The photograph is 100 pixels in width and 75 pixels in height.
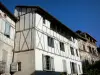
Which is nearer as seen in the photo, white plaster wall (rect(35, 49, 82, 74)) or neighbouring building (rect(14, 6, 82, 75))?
white plaster wall (rect(35, 49, 82, 74))

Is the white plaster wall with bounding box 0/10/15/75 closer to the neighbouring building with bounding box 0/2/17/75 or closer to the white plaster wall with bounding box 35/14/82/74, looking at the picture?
the neighbouring building with bounding box 0/2/17/75

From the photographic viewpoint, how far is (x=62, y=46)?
19.4 m

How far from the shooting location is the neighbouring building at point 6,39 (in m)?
12.7

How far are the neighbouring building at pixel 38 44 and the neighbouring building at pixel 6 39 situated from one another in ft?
2.73

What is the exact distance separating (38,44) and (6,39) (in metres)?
3.30

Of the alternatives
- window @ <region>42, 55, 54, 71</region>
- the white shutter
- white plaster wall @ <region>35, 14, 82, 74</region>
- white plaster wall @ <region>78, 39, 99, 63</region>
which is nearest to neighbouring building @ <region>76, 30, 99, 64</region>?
white plaster wall @ <region>78, 39, 99, 63</region>

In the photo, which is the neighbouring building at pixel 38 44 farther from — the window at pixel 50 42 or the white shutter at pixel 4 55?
the white shutter at pixel 4 55

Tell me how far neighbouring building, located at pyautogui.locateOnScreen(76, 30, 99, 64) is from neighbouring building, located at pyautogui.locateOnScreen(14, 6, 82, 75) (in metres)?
8.81

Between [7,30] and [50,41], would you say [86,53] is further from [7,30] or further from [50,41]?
[7,30]

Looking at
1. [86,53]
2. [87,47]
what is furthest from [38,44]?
[87,47]

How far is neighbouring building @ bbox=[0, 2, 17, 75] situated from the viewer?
1267 centimetres

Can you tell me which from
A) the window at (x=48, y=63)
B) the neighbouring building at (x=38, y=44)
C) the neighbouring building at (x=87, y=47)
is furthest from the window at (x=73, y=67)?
the neighbouring building at (x=87, y=47)

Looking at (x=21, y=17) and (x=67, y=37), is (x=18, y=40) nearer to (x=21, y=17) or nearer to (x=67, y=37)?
(x=21, y=17)

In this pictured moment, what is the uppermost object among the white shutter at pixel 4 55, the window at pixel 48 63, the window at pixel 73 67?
the white shutter at pixel 4 55
